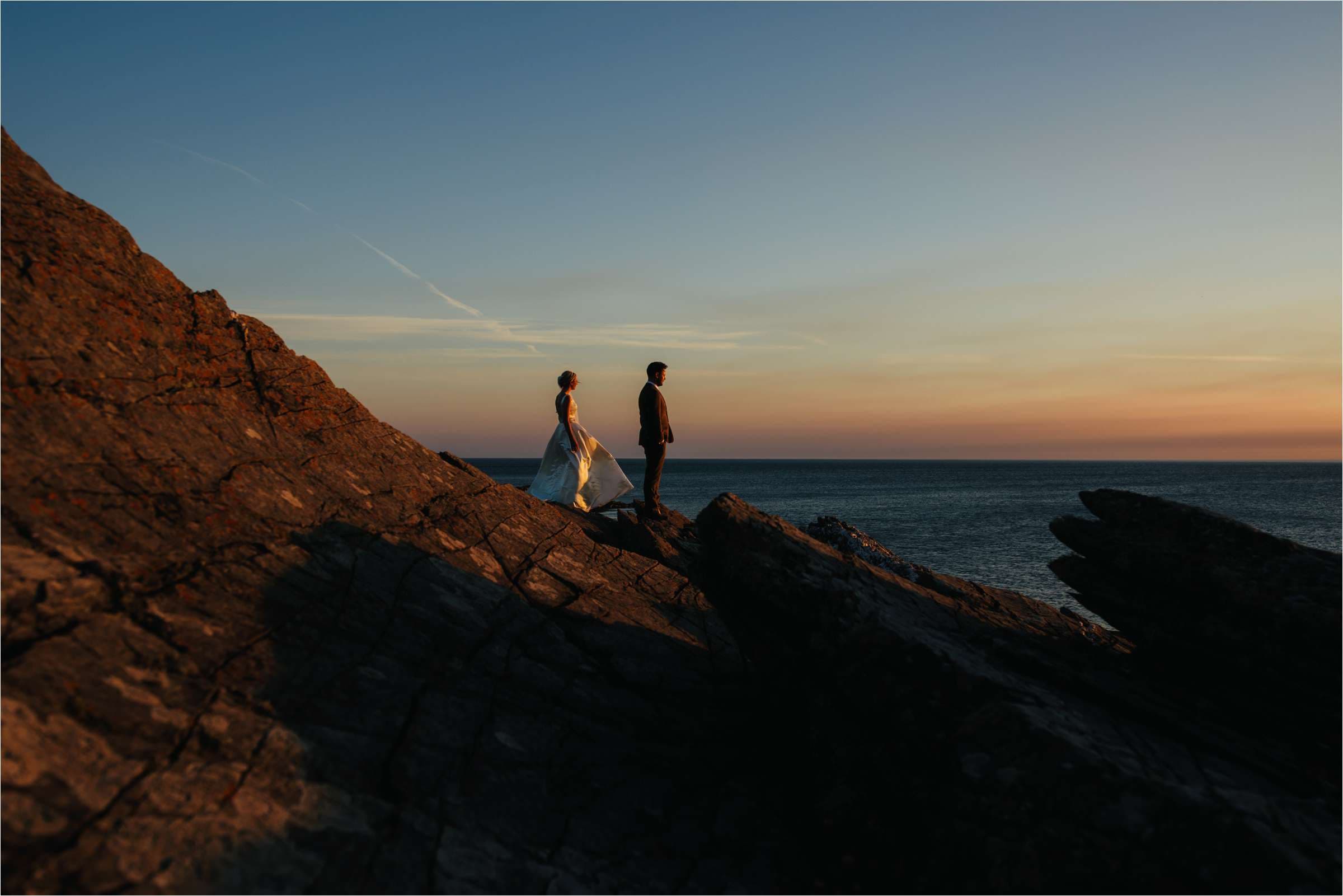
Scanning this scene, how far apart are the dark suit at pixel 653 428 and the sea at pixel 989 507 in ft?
48.2

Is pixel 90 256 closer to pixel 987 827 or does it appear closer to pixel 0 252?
pixel 0 252

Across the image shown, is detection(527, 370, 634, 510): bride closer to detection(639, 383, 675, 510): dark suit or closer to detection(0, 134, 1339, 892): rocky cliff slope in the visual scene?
detection(639, 383, 675, 510): dark suit

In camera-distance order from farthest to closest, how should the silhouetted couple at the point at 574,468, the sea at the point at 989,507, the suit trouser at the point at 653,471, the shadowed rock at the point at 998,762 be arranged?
the sea at the point at 989,507 → the silhouetted couple at the point at 574,468 → the suit trouser at the point at 653,471 → the shadowed rock at the point at 998,762

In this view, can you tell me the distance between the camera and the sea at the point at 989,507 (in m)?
31.5

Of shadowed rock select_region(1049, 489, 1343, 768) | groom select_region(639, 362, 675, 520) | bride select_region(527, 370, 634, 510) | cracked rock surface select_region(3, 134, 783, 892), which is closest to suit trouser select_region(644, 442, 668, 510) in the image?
groom select_region(639, 362, 675, 520)

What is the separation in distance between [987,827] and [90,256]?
8.93 m

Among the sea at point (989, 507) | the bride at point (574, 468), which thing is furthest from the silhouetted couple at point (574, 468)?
the sea at point (989, 507)

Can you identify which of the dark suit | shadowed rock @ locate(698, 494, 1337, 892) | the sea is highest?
the dark suit

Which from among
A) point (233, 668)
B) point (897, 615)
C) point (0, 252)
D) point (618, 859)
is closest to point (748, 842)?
point (618, 859)

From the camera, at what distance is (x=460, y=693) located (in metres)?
5.84

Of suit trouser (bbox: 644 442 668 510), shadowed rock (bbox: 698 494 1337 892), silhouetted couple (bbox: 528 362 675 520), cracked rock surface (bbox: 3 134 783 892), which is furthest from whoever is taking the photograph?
silhouetted couple (bbox: 528 362 675 520)

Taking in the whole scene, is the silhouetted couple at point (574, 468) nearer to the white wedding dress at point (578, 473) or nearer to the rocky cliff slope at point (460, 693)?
the white wedding dress at point (578, 473)

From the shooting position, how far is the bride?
14.5 m

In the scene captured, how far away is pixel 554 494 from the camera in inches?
566
